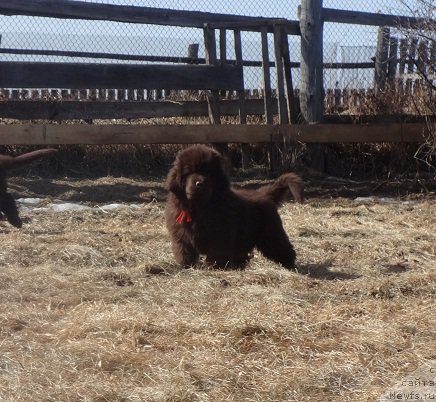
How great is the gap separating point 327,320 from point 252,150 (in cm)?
837

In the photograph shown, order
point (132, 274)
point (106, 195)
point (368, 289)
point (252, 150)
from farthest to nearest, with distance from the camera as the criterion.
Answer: point (252, 150) → point (106, 195) → point (132, 274) → point (368, 289)

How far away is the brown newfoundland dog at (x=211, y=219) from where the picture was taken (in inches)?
282

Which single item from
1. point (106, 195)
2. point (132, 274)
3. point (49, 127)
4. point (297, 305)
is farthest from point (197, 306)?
point (49, 127)

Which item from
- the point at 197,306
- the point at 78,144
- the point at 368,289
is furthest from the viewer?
the point at 78,144

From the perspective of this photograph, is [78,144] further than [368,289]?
Yes

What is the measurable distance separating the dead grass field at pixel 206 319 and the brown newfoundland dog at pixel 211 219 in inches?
9.6

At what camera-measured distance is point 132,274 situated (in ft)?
22.3

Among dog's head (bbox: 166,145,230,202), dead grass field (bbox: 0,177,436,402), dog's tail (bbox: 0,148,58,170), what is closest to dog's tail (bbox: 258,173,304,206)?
dead grass field (bbox: 0,177,436,402)

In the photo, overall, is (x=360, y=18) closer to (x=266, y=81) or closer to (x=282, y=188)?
(x=266, y=81)

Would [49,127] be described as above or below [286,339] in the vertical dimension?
above

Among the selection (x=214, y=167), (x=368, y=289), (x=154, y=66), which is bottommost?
(x=368, y=289)

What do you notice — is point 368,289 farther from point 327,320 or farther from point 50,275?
point 50,275

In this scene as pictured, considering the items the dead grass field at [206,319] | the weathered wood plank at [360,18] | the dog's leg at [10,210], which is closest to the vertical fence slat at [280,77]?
the weathered wood plank at [360,18]

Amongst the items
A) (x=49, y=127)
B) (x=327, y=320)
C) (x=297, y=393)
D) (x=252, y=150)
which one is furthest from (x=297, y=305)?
(x=252, y=150)
